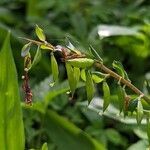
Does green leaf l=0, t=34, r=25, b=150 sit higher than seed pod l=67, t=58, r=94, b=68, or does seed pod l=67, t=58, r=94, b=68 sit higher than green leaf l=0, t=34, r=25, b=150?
seed pod l=67, t=58, r=94, b=68

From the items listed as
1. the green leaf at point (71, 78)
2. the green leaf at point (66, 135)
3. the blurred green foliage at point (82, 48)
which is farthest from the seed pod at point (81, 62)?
the green leaf at point (66, 135)

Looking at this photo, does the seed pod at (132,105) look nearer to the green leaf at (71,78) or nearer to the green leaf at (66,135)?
the green leaf at (71,78)

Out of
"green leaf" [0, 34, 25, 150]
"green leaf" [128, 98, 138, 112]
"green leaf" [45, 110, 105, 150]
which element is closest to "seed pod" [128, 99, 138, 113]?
"green leaf" [128, 98, 138, 112]

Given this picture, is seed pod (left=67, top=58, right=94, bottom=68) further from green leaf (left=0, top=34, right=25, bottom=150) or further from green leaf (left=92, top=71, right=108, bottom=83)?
green leaf (left=0, top=34, right=25, bottom=150)

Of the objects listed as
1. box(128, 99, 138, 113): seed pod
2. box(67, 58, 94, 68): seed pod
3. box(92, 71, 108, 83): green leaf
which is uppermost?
box(67, 58, 94, 68): seed pod

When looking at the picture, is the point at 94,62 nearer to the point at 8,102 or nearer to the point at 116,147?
the point at 8,102

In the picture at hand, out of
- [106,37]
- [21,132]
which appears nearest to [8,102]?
[21,132]
